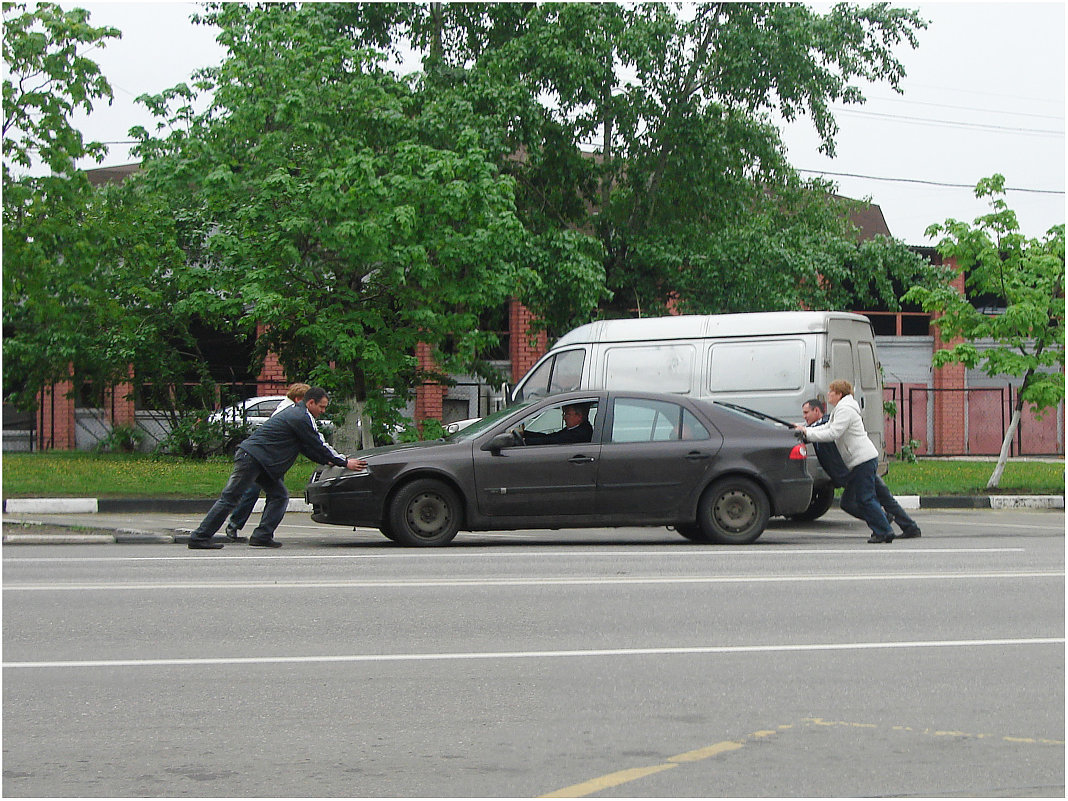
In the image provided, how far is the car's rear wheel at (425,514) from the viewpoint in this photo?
13164 millimetres

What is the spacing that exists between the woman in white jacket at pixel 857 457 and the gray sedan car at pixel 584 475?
0.37 meters

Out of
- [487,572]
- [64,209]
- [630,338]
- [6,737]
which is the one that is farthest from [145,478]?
[6,737]

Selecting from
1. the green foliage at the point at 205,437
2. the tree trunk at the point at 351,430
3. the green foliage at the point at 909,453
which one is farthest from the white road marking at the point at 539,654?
the green foliage at the point at 909,453

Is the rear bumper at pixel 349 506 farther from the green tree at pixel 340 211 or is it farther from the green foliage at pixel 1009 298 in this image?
the green foliage at pixel 1009 298

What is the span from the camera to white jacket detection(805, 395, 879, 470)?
539 inches

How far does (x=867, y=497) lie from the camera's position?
13.8 m

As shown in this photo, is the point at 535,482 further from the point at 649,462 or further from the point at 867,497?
the point at 867,497

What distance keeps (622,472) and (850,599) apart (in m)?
4.03

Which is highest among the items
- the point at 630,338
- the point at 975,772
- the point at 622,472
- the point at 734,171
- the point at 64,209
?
the point at 734,171

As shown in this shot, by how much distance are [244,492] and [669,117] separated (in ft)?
49.3

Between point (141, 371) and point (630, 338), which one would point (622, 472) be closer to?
point (630, 338)

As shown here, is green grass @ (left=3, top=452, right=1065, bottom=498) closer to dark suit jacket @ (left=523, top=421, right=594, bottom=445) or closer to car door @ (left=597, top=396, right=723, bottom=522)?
dark suit jacket @ (left=523, top=421, right=594, bottom=445)

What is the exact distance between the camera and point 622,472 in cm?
1329

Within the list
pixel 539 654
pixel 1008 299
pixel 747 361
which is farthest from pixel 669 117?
pixel 539 654
